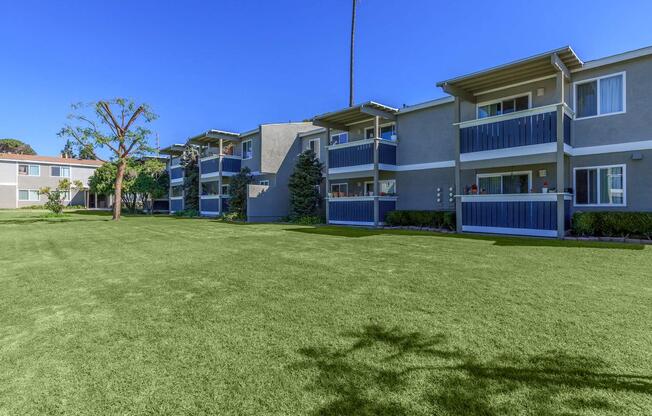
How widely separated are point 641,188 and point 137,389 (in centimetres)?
1487

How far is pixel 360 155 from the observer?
18281mm

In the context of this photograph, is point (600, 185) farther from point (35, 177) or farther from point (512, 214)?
point (35, 177)

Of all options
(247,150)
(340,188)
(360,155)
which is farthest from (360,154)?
(247,150)

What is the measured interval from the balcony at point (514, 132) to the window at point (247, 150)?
17794 millimetres

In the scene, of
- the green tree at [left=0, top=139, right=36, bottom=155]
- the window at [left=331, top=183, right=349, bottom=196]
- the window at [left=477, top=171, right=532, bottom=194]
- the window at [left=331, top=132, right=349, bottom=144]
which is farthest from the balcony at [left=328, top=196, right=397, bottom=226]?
the green tree at [left=0, top=139, right=36, bottom=155]

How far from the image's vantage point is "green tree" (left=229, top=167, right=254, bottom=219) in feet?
78.9

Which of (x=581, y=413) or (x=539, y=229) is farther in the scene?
(x=539, y=229)

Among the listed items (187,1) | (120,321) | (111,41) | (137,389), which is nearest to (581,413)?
(137,389)

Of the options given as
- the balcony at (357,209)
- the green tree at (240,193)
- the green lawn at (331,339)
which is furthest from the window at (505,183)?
the green tree at (240,193)

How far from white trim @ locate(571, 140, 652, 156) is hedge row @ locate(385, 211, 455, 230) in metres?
5.04

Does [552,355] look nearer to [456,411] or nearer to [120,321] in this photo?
[456,411]

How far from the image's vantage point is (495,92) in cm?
1470

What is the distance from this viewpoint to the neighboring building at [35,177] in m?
43.7

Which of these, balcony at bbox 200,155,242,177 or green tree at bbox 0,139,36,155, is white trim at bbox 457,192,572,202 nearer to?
balcony at bbox 200,155,242,177
